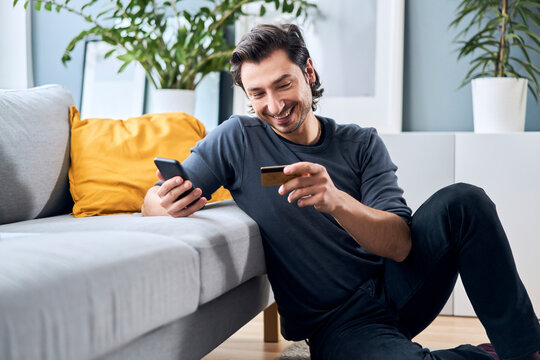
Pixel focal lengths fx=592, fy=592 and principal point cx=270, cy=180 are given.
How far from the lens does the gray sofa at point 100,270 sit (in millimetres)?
764

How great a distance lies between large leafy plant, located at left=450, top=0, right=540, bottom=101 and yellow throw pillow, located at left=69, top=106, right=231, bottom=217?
121 centimetres

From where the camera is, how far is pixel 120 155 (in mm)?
1941

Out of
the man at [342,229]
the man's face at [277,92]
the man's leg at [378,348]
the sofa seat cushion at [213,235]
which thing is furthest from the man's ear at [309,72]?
the man's leg at [378,348]

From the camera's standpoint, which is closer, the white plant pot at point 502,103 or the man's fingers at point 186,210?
the man's fingers at point 186,210

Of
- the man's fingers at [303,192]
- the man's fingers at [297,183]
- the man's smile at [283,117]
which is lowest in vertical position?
the man's fingers at [303,192]

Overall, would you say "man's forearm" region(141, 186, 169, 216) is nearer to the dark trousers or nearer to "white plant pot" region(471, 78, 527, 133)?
the dark trousers

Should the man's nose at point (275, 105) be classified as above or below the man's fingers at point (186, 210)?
above

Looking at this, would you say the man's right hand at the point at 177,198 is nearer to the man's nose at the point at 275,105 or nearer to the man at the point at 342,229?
the man at the point at 342,229

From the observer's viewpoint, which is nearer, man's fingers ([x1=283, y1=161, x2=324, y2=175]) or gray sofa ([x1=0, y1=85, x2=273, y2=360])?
gray sofa ([x1=0, y1=85, x2=273, y2=360])

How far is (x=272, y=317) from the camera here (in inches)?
80.5

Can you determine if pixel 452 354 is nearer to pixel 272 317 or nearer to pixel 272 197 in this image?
pixel 272 197

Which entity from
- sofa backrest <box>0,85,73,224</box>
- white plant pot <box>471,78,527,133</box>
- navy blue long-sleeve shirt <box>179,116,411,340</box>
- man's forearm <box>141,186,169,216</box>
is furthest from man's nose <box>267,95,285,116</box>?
white plant pot <box>471,78,527,133</box>

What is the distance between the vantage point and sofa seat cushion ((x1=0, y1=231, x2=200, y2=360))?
726 mm

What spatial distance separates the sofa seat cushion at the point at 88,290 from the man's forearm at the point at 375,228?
0.35 metres
